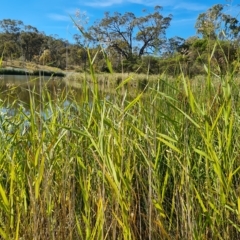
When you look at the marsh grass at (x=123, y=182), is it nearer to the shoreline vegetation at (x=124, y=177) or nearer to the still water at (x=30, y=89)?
the shoreline vegetation at (x=124, y=177)

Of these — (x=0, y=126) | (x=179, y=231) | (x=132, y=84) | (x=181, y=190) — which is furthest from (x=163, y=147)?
(x=0, y=126)

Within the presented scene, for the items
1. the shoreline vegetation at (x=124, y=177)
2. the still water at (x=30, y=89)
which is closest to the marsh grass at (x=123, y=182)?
the shoreline vegetation at (x=124, y=177)

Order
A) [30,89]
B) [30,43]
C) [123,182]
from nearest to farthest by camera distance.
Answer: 1. [123,182]
2. [30,89]
3. [30,43]

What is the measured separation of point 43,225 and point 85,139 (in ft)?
1.31

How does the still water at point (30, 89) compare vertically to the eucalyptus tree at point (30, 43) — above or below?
below

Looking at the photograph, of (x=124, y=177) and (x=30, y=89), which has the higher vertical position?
(x=30, y=89)

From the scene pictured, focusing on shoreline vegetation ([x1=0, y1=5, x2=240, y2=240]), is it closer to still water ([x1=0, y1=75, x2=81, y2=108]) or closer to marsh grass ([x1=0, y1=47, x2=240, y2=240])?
marsh grass ([x1=0, y1=47, x2=240, y2=240])

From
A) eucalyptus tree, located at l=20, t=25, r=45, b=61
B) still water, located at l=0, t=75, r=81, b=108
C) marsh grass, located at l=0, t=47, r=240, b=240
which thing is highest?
eucalyptus tree, located at l=20, t=25, r=45, b=61

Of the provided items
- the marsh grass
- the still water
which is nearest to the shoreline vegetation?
the marsh grass

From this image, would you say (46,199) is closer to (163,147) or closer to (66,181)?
(66,181)

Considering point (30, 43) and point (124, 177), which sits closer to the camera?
point (124, 177)

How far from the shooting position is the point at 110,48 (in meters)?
1.41

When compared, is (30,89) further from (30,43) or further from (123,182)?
(30,43)

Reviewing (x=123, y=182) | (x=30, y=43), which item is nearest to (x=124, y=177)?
(x=123, y=182)
